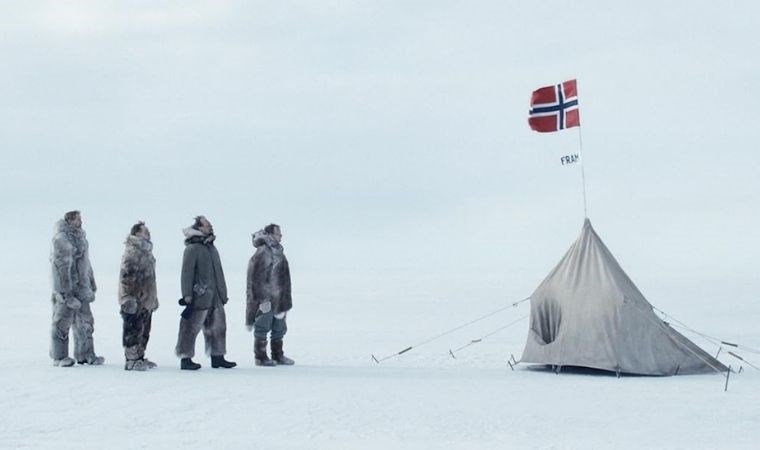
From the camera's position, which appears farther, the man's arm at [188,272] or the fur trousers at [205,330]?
the fur trousers at [205,330]

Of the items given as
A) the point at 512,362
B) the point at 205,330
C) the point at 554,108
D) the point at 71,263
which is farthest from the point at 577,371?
the point at 71,263

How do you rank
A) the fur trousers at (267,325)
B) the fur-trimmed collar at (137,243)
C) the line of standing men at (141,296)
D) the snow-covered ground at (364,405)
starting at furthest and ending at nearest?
the fur trousers at (267,325) < the fur-trimmed collar at (137,243) < the line of standing men at (141,296) < the snow-covered ground at (364,405)

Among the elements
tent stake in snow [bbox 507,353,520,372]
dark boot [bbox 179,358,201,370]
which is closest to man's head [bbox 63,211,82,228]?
dark boot [bbox 179,358,201,370]

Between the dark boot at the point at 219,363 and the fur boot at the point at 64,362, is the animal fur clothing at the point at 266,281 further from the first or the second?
the fur boot at the point at 64,362

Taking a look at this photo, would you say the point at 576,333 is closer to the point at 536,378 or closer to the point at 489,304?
the point at 536,378

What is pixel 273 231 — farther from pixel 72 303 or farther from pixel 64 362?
pixel 64 362

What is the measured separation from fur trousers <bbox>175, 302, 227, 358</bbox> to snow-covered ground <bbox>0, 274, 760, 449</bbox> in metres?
0.38

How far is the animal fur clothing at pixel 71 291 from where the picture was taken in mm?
13625

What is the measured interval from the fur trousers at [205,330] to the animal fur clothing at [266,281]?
613mm

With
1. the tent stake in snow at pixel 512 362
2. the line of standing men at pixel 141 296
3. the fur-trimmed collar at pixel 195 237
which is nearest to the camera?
the line of standing men at pixel 141 296

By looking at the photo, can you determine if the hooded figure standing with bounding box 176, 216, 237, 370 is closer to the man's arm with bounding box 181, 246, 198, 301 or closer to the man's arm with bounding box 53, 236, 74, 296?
the man's arm with bounding box 181, 246, 198, 301

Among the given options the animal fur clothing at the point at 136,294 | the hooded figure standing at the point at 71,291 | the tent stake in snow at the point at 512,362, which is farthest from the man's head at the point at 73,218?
the tent stake in snow at the point at 512,362

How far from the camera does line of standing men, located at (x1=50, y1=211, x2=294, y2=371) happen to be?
1343 centimetres

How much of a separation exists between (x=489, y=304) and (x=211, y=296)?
21.6m
